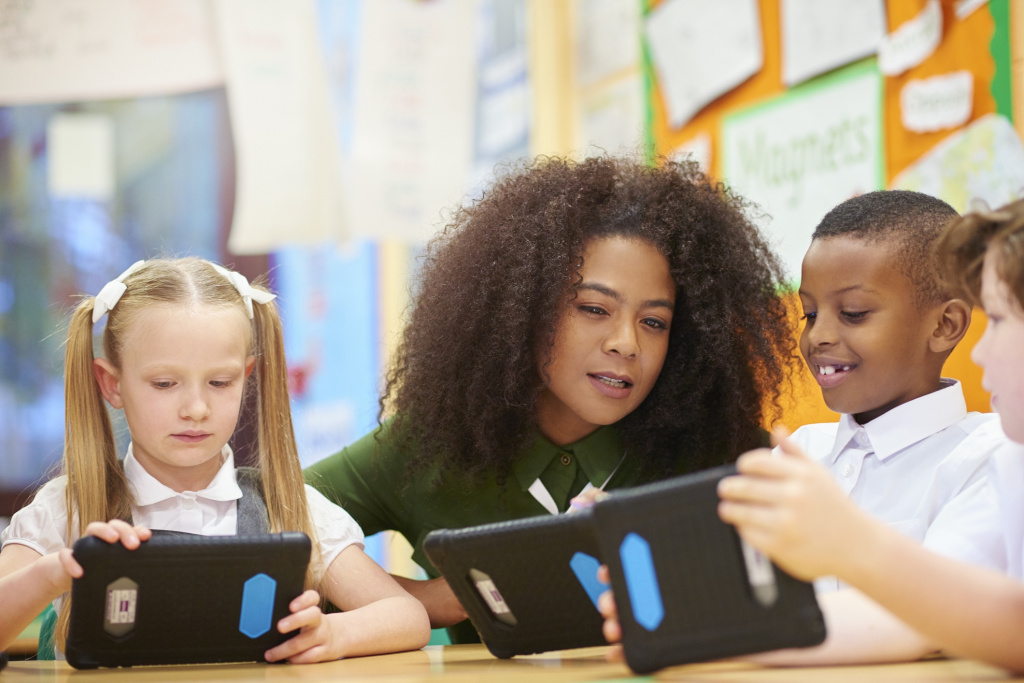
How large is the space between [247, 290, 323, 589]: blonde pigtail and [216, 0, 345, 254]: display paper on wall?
4.51 feet

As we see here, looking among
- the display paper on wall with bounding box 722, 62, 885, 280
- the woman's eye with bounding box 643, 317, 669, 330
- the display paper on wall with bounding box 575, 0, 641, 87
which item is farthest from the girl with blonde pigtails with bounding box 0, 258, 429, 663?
the display paper on wall with bounding box 575, 0, 641, 87

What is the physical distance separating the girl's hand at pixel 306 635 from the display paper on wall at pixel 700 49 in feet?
5.21

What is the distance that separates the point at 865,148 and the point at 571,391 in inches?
34.1

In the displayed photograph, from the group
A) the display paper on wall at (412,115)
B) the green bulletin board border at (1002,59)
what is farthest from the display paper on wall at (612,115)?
the green bulletin board border at (1002,59)

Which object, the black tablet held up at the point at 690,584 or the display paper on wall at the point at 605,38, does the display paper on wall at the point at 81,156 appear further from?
the black tablet held up at the point at 690,584

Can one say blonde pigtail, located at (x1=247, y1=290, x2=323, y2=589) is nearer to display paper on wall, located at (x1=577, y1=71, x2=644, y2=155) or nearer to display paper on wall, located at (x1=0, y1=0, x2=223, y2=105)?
display paper on wall, located at (x1=577, y1=71, x2=644, y2=155)

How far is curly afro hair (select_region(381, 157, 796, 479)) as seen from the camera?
4.64 feet

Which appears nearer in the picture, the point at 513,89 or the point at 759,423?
the point at 759,423

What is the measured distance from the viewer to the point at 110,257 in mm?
2557

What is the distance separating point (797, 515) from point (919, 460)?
25.5 inches

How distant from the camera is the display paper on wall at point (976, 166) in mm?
1534

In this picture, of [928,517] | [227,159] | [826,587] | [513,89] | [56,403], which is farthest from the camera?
[513,89]

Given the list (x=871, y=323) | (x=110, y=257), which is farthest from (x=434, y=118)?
(x=871, y=323)

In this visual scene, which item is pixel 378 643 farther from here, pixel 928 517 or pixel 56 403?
pixel 56 403
